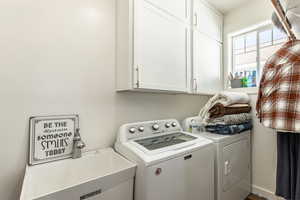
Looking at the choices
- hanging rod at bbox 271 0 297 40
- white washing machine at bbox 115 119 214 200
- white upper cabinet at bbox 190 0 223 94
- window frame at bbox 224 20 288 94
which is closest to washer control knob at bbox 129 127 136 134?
white washing machine at bbox 115 119 214 200

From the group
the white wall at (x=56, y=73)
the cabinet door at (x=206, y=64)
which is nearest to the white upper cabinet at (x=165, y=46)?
the cabinet door at (x=206, y=64)

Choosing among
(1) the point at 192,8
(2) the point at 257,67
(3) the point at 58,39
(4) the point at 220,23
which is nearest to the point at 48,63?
(3) the point at 58,39

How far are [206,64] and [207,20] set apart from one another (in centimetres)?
58

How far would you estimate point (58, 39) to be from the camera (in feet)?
3.83

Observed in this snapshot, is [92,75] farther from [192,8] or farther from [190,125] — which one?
[192,8]

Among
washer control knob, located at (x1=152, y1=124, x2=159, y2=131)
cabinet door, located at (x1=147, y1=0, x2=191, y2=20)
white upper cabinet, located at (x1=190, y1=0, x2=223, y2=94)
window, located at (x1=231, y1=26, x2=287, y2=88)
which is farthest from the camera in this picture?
window, located at (x1=231, y1=26, x2=287, y2=88)

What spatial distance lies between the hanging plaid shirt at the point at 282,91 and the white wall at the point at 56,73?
1.20 meters

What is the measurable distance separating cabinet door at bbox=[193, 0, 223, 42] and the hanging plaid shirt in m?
0.86

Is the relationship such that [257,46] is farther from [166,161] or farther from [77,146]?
[77,146]

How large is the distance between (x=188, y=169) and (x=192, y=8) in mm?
1723

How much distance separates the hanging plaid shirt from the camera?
119cm

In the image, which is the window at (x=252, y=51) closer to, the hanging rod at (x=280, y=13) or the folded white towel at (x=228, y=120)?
the folded white towel at (x=228, y=120)

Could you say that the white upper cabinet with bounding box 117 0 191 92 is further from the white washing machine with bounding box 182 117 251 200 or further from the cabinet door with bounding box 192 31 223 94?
the white washing machine with bounding box 182 117 251 200

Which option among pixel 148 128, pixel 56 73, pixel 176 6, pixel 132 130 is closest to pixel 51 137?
pixel 56 73
